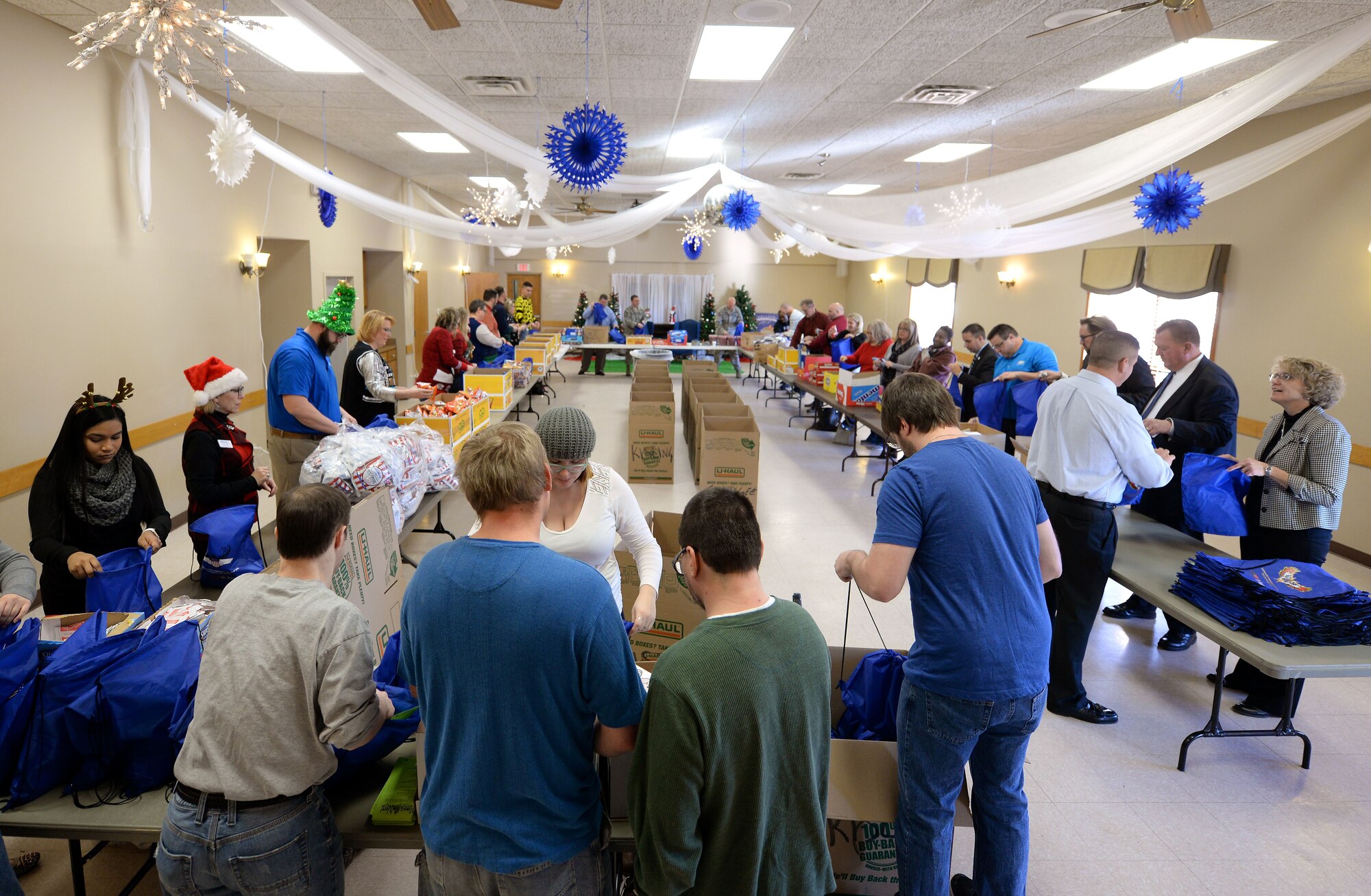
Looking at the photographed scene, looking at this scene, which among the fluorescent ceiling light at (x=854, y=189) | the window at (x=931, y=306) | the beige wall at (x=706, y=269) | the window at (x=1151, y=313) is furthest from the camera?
the beige wall at (x=706, y=269)

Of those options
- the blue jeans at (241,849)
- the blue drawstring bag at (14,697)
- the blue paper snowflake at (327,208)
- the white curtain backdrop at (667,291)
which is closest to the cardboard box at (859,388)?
the blue paper snowflake at (327,208)

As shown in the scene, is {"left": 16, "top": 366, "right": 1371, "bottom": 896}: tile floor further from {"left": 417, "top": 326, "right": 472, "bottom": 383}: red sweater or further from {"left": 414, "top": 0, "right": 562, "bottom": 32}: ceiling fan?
{"left": 414, "top": 0, "right": 562, "bottom": 32}: ceiling fan

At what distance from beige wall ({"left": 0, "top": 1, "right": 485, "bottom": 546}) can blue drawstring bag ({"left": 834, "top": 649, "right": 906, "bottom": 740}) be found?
15.1 ft

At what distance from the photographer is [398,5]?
4254mm

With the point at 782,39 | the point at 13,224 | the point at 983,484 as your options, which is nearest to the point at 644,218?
the point at 782,39

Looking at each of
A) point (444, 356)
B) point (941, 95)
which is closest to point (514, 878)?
point (444, 356)

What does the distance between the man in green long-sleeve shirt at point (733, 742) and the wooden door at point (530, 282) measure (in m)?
19.2

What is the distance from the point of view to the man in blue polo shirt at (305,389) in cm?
398

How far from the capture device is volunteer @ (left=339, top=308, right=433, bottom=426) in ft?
15.6

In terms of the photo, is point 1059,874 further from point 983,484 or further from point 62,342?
point 62,342

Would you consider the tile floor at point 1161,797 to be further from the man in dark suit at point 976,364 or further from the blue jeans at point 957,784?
the man in dark suit at point 976,364

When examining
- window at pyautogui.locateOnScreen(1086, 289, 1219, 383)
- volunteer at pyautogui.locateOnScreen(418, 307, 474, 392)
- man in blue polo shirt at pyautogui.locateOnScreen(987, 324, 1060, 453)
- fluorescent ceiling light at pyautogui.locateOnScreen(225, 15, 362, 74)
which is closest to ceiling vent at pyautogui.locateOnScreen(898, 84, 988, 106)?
man in blue polo shirt at pyautogui.locateOnScreen(987, 324, 1060, 453)

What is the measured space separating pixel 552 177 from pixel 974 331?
3879mm

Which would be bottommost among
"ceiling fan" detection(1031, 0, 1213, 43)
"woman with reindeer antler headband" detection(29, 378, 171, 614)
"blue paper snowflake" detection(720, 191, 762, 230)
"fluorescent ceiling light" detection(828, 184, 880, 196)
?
"woman with reindeer antler headband" detection(29, 378, 171, 614)
